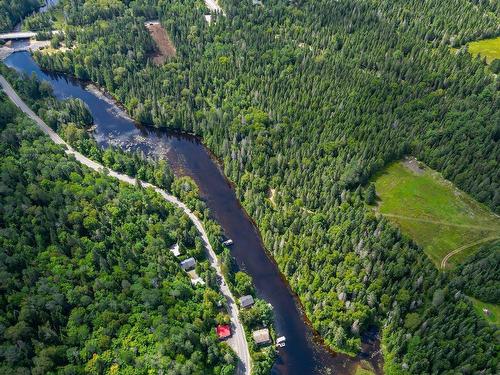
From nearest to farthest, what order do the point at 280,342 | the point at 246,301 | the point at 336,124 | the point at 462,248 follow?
the point at 280,342 → the point at 246,301 → the point at 462,248 → the point at 336,124

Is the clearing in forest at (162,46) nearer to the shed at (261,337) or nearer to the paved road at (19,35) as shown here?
the paved road at (19,35)

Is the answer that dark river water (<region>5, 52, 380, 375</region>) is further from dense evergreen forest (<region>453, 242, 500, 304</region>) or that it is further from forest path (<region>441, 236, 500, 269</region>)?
forest path (<region>441, 236, 500, 269</region>)

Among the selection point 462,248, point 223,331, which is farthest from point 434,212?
point 223,331

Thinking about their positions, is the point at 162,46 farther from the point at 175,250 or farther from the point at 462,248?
the point at 462,248

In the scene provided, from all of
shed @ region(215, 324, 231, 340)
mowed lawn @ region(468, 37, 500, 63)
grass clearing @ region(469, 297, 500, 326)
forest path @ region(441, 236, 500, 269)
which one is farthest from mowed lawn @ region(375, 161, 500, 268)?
mowed lawn @ region(468, 37, 500, 63)

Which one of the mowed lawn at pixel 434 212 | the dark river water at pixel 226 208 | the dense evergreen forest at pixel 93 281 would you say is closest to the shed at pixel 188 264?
the dense evergreen forest at pixel 93 281

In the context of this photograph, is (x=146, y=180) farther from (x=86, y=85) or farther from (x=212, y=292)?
(x=86, y=85)

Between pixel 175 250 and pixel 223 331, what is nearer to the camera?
pixel 223 331
